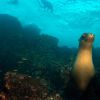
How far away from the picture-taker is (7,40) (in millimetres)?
15773

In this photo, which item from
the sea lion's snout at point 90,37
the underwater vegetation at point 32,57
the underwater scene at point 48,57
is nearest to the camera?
the sea lion's snout at point 90,37

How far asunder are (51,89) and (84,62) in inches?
50.5

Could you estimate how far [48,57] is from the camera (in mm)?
12820

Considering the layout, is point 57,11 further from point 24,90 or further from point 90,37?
point 24,90

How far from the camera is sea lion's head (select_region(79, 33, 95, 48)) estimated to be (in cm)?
538

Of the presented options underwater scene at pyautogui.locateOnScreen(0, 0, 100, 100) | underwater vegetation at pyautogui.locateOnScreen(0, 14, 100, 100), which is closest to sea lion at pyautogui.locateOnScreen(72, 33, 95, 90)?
underwater scene at pyautogui.locateOnScreen(0, 0, 100, 100)

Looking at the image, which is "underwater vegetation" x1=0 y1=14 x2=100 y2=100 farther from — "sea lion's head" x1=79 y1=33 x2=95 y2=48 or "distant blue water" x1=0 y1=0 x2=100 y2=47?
"distant blue water" x1=0 y1=0 x2=100 y2=47

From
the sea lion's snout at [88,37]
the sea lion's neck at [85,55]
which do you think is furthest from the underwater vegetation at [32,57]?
the sea lion's snout at [88,37]

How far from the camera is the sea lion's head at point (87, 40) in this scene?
5375 millimetres

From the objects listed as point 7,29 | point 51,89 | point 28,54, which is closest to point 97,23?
point 7,29

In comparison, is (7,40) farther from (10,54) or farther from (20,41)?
(10,54)

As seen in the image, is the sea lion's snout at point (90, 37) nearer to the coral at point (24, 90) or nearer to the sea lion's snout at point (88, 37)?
the sea lion's snout at point (88, 37)

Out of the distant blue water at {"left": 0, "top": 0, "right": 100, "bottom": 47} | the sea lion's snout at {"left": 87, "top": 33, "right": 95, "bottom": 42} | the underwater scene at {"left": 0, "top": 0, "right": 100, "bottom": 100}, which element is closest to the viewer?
the sea lion's snout at {"left": 87, "top": 33, "right": 95, "bottom": 42}

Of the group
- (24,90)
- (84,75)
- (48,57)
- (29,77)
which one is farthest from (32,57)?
(84,75)
